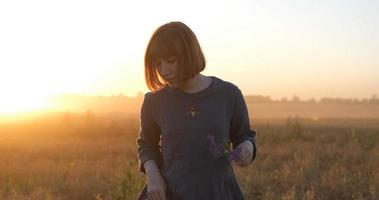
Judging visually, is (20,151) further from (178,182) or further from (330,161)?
(178,182)

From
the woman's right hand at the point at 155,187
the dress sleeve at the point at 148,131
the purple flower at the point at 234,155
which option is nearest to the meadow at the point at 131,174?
the dress sleeve at the point at 148,131

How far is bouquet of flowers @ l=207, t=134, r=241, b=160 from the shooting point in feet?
7.20

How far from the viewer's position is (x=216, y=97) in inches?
95.1

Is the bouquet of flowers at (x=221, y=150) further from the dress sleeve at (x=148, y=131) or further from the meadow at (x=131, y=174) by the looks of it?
the meadow at (x=131, y=174)

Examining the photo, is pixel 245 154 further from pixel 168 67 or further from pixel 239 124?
pixel 168 67

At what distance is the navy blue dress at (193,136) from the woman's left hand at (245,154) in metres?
0.07

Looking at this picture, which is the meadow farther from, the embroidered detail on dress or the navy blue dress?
the embroidered detail on dress

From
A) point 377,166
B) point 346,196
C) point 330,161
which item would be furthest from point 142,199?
point 330,161

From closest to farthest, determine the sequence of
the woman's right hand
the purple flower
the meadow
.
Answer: the purple flower < the woman's right hand < the meadow

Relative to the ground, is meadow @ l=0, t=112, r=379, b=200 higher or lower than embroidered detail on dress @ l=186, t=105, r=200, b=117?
lower

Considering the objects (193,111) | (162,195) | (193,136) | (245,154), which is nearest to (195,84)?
(193,111)

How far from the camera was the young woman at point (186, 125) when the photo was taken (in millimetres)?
2287

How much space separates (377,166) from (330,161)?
6.39 ft

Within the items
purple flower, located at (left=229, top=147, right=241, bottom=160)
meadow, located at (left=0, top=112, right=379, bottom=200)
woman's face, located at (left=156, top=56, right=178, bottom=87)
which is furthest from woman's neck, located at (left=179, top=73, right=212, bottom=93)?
meadow, located at (left=0, top=112, right=379, bottom=200)
